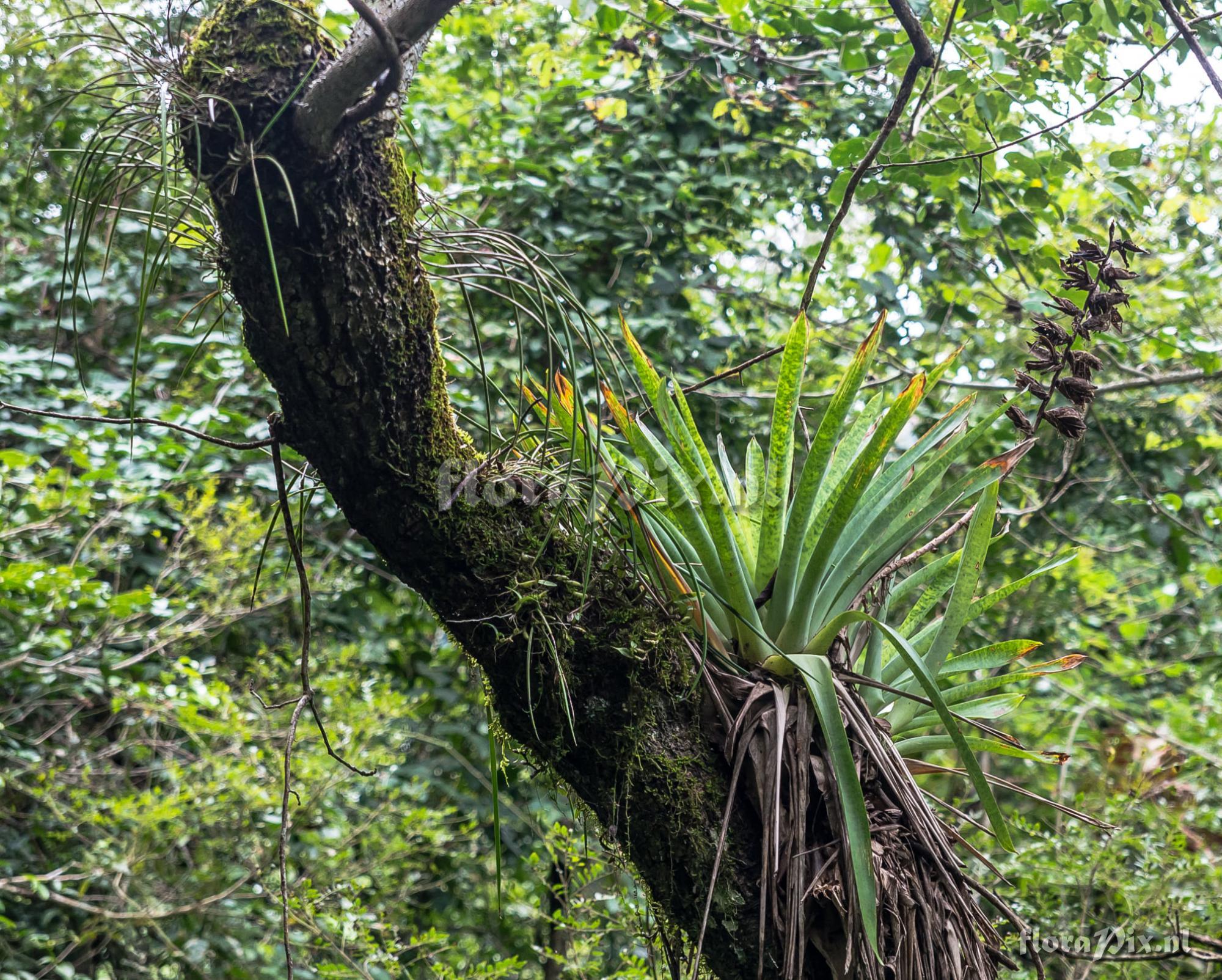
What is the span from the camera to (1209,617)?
4340 millimetres

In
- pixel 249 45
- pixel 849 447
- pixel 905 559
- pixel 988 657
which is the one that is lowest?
pixel 988 657

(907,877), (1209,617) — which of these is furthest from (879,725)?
(1209,617)

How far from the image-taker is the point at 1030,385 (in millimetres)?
1261

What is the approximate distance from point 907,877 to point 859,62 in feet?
5.80

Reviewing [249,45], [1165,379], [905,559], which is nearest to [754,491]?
[905,559]

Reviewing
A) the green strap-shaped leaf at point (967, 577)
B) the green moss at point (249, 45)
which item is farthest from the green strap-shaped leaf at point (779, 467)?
the green moss at point (249, 45)

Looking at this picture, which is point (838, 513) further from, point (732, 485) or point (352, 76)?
point (352, 76)

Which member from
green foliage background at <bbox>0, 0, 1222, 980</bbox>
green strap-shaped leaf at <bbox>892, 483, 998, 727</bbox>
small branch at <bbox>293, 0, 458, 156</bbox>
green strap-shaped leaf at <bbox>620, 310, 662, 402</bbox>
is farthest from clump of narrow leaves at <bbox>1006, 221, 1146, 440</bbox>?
green foliage background at <bbox>0, 0, 1222, 980</bbox>

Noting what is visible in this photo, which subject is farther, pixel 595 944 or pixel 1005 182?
pixel 1005 182

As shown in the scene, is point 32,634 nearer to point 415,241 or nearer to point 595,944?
point 595,944

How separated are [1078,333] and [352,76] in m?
0.91

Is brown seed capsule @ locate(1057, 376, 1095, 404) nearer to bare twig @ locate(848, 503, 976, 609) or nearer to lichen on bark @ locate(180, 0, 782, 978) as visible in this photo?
bare twig @ locate(848, 503, 976, 609)

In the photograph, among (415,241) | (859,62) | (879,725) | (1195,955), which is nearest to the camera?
(415,241)

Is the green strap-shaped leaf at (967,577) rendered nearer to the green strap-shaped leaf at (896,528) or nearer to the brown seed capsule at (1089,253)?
the green strap-shaped leaf at (896,528)
